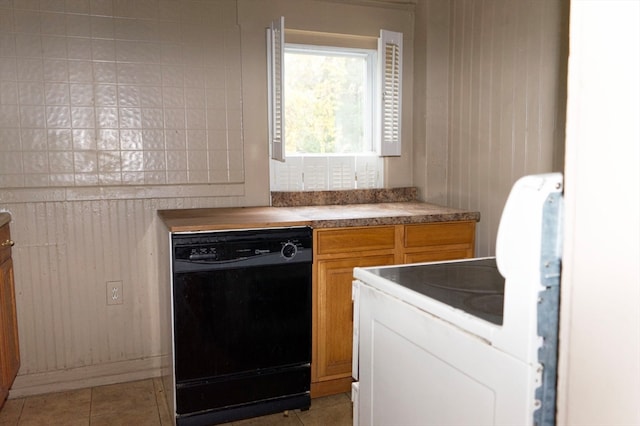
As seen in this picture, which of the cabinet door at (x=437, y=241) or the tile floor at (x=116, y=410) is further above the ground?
the cabinet door at (x=437, y=241)

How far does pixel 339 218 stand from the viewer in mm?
2738

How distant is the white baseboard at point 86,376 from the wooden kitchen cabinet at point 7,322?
6.1 inches

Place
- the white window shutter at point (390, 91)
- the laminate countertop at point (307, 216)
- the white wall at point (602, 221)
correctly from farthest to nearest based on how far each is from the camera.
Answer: the white window shutter at point (390, 91)
the laminate countertop at point (307, 216)
the white wall at point (602, 221)

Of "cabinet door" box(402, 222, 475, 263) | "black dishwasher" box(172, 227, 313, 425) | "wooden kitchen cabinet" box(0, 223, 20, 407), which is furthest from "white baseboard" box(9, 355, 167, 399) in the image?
"cabinet door" box(402, 222, 475, 263)

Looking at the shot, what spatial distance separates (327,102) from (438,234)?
1133mm

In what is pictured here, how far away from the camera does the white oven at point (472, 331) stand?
94cm

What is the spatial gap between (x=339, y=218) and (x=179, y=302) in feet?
2.86

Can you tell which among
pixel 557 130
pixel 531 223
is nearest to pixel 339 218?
pixel 557 130

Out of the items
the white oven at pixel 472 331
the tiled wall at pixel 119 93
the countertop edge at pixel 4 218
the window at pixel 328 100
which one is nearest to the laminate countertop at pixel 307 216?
the tiled wall at pixel 119 93

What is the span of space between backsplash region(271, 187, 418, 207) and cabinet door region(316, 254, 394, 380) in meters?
0.68

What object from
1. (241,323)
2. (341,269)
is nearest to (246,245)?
(241,323)

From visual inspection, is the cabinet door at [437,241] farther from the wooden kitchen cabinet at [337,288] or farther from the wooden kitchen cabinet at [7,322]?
the wooden kitchen cabinet at [7,322]

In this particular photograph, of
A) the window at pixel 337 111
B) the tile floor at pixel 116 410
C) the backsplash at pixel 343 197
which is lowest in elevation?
the tile floor at pixel 116 410

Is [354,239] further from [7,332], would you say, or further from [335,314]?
[7,332]
